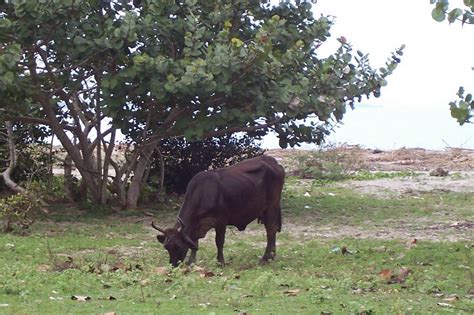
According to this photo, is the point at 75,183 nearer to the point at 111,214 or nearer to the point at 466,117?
the point at 111,214

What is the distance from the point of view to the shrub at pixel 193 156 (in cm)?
1728

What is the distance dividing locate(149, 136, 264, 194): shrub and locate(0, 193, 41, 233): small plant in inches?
157

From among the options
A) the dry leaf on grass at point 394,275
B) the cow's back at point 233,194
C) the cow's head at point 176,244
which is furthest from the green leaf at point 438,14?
the cow's back at point 233,194

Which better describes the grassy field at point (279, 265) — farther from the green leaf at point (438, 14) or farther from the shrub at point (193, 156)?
the green leaf at point (438, 14)

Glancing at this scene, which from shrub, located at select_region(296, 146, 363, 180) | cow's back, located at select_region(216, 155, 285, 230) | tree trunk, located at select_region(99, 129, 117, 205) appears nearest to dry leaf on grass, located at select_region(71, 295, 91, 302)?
cow's back, located at select_region(216, 155, 285, 230)

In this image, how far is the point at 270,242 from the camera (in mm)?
11602

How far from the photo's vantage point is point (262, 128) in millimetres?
15414

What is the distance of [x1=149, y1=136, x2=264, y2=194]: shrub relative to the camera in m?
17.3

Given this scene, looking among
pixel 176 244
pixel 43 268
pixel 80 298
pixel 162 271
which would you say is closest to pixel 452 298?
pixel 162 271

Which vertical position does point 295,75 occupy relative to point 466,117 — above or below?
above

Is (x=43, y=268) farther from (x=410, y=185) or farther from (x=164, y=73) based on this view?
(x=410, y=185)

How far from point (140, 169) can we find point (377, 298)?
8250mm

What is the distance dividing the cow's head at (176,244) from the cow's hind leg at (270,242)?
1.03 metres

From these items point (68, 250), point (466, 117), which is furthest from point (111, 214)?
point (466, 117)
